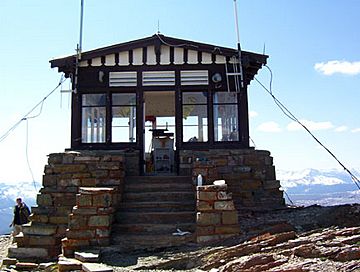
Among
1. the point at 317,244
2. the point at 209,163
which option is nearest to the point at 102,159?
the point at 209,163

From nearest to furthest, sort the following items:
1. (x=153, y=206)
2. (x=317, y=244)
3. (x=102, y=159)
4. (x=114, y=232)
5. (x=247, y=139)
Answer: (x=317, y=244) → (x=114, y=232) → (x=153, y=206) → (x=102, y=159) → (x=247, y=139)

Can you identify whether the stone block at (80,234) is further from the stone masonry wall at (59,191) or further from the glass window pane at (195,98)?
the glass window pane at (195,98)

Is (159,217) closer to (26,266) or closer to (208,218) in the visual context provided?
(208,218)

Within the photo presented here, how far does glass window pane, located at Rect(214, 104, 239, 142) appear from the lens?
14685mm

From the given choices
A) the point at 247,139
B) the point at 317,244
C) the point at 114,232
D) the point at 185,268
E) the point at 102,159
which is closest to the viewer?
the point at 317,244

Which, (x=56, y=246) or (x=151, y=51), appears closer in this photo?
(x=56, y=246)

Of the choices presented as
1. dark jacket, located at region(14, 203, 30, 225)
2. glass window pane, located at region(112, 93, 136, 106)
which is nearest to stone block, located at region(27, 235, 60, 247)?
dark jacket, located at region(14, 203, 30, 225)

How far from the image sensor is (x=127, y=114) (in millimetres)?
14883

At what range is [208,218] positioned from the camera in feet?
32.4

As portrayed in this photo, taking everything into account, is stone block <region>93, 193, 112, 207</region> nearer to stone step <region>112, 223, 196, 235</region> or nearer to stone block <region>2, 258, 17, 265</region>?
stone step <region>112, 223, 196, 235</region>

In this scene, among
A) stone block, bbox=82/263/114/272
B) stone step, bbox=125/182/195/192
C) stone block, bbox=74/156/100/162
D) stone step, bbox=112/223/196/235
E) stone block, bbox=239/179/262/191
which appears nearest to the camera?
stone block, bbox=82/263/114/272

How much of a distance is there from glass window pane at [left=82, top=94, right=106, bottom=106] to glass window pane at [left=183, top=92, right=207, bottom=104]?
2.35m

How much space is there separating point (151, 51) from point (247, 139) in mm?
3721

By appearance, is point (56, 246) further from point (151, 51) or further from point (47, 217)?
point (151, 51)
